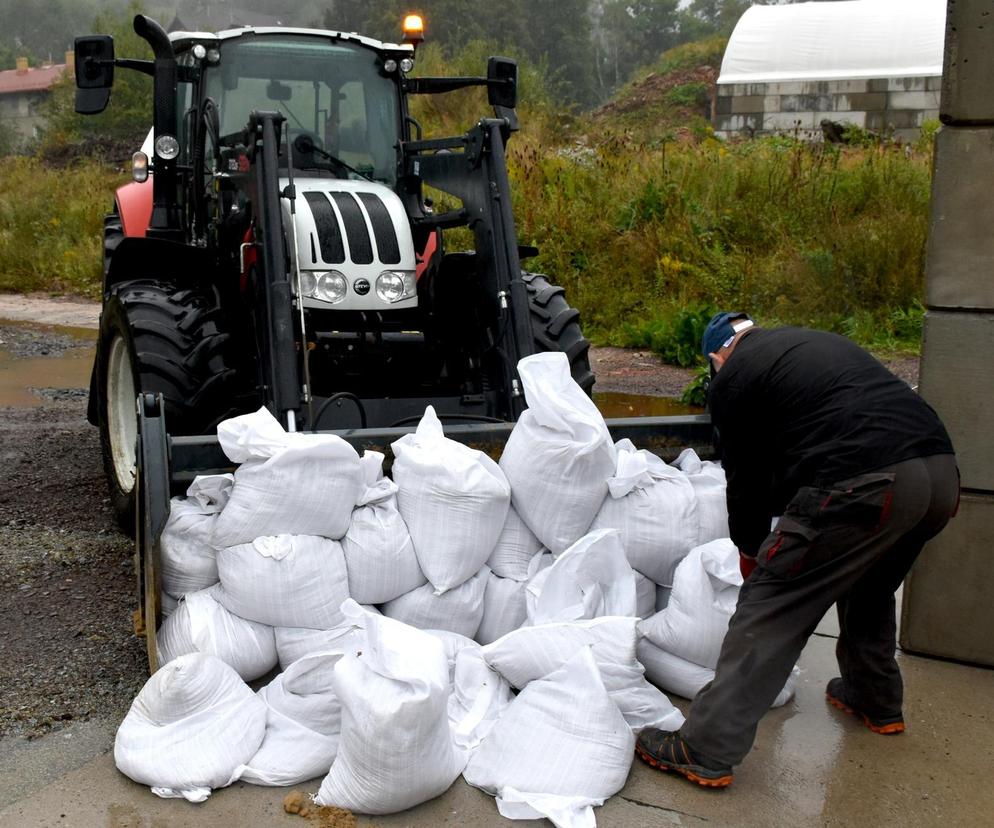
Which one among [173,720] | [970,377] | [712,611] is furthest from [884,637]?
[173,720]

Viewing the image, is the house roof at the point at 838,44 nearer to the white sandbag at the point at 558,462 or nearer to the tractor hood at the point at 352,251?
the tractor hood at the point at 352,251

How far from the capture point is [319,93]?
19.1 ft

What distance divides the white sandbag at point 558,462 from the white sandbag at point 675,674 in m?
0.44

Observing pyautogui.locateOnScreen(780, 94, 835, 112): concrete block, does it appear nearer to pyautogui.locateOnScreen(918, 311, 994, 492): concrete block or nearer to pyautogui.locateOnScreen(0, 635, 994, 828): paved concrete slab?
pyautogui.locateOnScreen(918, 311, 994, 492): concrete block

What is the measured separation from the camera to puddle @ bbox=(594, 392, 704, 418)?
27.3 feet

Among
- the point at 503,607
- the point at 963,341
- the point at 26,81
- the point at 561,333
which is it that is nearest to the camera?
the point at 503,607

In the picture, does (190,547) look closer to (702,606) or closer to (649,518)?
(649,518)

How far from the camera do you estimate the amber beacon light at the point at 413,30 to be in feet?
20.8

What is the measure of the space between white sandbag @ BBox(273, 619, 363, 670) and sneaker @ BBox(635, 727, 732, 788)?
93cm

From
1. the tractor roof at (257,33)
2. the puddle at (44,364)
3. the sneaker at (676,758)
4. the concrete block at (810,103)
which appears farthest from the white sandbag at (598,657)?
the concrete block at (810,103)

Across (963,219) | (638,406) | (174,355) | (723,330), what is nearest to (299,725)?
(723,330)

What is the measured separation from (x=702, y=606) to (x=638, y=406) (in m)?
4.93

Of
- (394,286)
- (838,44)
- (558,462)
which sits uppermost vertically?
(838,44)

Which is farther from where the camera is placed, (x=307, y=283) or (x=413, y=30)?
(x=413, y=30)
